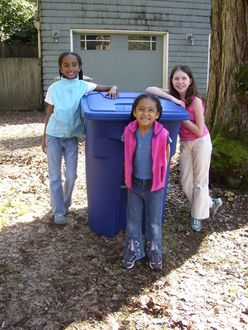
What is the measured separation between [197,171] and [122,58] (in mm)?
9582

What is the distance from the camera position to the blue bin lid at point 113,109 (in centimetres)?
297

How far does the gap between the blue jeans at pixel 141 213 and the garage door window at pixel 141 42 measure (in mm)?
10368

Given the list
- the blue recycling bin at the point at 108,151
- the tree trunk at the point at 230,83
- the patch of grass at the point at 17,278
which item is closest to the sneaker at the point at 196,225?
the blue recycling bin at the point at 108,151

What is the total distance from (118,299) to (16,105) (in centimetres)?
1092

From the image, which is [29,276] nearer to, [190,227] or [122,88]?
[190,227]

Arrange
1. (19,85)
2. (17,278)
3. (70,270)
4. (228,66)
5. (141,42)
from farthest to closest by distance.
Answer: (141,42) < (19,85) < (228,66) < (70,270) < (17,278)

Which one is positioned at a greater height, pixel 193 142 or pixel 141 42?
pixel 141 42

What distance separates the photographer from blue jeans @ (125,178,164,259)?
9.98 feet

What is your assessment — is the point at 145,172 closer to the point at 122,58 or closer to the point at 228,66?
the point at 228,66

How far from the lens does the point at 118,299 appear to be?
2.85 metres

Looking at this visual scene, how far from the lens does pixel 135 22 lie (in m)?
12.5

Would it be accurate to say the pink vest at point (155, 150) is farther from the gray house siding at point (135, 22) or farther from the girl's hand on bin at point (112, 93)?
the gray house siding at point (135, 22)

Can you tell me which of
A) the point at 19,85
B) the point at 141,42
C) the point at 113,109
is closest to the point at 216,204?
the point at 113,109

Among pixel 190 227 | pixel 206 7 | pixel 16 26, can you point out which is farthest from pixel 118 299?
pixel 16 26
